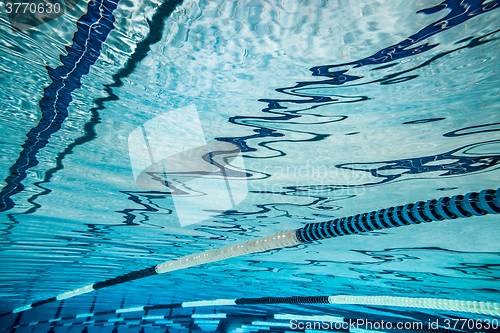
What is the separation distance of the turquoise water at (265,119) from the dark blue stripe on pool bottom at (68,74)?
0.02 meters

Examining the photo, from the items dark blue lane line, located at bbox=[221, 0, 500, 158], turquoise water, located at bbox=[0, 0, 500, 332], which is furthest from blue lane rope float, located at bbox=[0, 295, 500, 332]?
dark blue lane line, located at bbox=[221, 0, 500, 158]

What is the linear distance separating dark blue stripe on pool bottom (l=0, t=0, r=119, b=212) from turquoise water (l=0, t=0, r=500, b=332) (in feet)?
0.06

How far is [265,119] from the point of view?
4117 mm

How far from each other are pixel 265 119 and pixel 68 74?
246 centimetres

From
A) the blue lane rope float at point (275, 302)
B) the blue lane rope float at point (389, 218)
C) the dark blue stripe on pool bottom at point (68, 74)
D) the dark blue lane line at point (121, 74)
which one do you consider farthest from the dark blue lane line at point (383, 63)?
the blue lane rope float at point (275, 302)

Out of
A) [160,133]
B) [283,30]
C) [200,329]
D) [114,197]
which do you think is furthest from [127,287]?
[283,30]

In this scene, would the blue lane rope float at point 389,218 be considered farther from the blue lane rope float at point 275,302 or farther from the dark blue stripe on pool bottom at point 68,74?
the dark blue stripe on pool bottom at point 68,74

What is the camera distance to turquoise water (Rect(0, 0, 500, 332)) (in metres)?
2.86

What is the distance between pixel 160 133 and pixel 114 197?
251 centimetres

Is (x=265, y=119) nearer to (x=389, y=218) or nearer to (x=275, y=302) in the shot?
(x=389, y=218)

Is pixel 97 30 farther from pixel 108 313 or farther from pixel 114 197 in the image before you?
pixel 108 313

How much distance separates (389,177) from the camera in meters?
5.01

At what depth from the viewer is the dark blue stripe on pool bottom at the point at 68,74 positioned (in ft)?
9.14

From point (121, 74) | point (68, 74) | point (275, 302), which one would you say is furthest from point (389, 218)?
point (275, 302)
